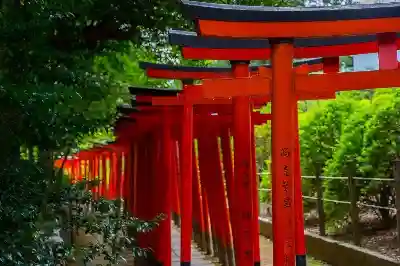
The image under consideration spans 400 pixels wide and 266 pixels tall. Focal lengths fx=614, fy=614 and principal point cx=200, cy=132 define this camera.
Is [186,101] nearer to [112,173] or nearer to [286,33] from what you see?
[286,33]

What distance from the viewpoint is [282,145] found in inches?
173

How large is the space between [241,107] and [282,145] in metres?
2.28

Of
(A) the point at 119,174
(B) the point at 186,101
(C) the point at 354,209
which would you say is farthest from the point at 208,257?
(A) the point at 119,174

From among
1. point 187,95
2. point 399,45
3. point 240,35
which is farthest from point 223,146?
point 240,35

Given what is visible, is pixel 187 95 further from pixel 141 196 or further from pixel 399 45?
pixel 141 196

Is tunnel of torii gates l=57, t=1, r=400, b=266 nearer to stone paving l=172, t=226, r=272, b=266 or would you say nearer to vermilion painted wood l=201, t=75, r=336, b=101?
vermilion painted wood l=201, t=75, r=336, b=101

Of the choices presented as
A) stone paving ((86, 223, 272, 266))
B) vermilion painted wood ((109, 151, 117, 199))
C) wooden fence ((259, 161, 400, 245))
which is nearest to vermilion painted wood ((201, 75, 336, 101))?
wooden fence ((259, 161, 400, 245))

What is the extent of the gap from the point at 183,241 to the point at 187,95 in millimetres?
1752

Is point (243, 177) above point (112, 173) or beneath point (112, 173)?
above

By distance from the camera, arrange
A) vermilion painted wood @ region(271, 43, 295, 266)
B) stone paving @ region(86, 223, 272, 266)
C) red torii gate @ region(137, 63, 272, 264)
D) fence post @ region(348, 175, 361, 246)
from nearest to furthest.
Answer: vermilion painted wood @ region(271, 43, 295, 266), red torii gate @ region(137, 63, 272, 264), fence post @ region(348, 175, 361, 246), stone paving @ region(86, 223, 272, 266)

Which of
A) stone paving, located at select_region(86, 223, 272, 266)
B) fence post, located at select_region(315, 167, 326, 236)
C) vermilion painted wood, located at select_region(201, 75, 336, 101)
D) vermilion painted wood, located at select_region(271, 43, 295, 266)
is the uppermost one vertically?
vermilion painted wood, located at select_region(201, 75, 336, 101)

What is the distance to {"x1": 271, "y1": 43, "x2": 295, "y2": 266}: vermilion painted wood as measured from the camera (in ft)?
14.4

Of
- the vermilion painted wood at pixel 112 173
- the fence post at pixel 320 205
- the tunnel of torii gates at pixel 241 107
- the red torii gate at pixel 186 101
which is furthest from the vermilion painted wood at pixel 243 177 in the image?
the vermilion painted wood at pixel 112 173

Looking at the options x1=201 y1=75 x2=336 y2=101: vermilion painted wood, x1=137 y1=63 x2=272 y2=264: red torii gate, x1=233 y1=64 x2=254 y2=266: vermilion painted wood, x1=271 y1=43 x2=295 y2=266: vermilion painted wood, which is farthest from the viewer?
x1=137 y1=63 x2=272 y2=264: red torii gate
